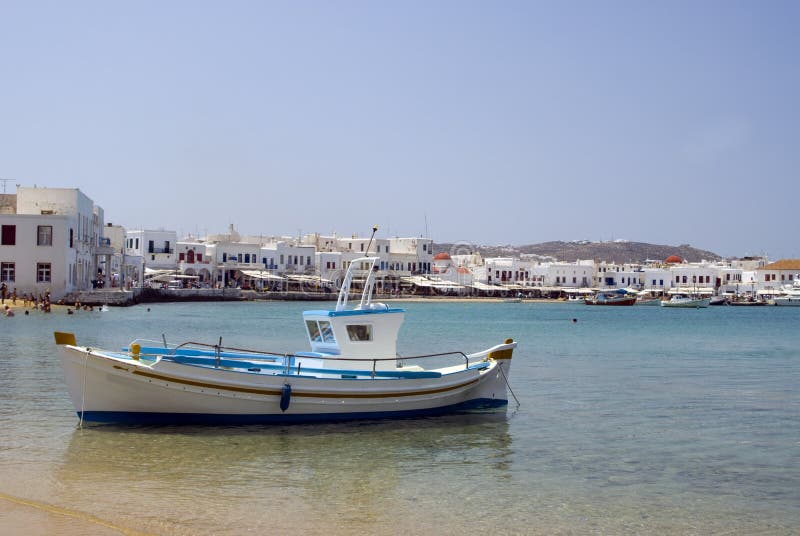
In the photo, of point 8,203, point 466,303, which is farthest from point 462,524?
point 466,303

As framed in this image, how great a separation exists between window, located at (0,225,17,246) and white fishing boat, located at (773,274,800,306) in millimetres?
101473

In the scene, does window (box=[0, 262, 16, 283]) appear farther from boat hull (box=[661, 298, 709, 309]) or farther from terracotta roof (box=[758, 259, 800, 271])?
terracotta roof (box=[758, 259, 800, 271])

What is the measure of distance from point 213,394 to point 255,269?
89258mm

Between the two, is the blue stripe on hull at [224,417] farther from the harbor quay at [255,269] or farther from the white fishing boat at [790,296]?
the white fishing boat at [790,296]

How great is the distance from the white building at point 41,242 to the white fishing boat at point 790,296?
97.2 m

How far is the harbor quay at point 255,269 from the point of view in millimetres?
57906

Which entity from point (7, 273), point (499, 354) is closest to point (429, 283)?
point (7, 273)

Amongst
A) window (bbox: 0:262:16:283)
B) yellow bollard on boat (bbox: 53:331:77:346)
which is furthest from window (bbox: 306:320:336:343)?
window (bbox: 0:262:16:283)

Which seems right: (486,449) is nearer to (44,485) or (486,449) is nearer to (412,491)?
(412,491)

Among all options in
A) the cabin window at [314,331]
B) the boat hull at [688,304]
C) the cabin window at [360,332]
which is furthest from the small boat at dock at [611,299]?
the cabin window at [360,332]

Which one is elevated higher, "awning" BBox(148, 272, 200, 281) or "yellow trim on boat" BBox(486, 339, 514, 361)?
"awning" BBox(148, 272, 200, 281)

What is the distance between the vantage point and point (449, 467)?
46.3ft

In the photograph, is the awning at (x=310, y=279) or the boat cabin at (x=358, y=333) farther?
the awning at (x=310, y=279)

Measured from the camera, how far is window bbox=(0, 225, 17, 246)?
5688cm
